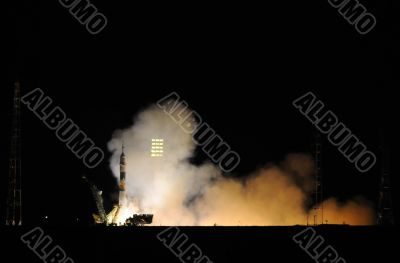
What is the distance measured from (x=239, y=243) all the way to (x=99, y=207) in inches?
818

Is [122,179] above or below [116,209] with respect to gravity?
above

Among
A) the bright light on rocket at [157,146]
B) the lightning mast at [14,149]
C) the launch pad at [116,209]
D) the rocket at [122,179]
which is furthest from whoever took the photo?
the bright light on rocket at [157,146]

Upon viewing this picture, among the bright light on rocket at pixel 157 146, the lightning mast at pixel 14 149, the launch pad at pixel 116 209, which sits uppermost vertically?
the bright light on rocket at pixel 157 146

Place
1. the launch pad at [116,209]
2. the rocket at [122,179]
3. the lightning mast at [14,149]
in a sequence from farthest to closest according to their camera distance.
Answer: the rocket at [122,179] → the launch pad at [116,209] → the lightning mast at [14,149]

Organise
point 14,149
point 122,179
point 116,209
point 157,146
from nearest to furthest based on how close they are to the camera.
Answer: point 14,149
point 122,179
point 116,209
point 157,146

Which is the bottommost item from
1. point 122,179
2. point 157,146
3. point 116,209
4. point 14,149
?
point 14,149

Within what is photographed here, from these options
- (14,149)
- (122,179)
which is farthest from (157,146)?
(14,149)

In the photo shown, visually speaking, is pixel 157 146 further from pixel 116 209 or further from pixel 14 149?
pixel 14 149

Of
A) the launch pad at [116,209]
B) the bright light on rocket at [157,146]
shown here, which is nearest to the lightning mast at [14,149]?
the launch pad at [116,209]

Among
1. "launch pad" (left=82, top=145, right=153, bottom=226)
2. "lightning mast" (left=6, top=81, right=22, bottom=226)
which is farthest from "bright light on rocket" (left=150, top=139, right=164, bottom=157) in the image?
"lightning mast" (left=6, top=81, right=22, bottom=226)

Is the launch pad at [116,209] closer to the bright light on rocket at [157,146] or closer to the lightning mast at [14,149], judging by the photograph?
the bright light on rocket at [157,146]

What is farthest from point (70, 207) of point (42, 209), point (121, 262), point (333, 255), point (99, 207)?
point (333, 255)

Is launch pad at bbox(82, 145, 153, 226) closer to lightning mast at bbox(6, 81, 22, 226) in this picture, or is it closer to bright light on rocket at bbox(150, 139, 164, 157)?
bright light on rocket at bbox(150, 139, 164, 157)

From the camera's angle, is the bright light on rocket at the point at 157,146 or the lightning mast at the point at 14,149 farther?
the bright light on rocket at the point at 157,146
